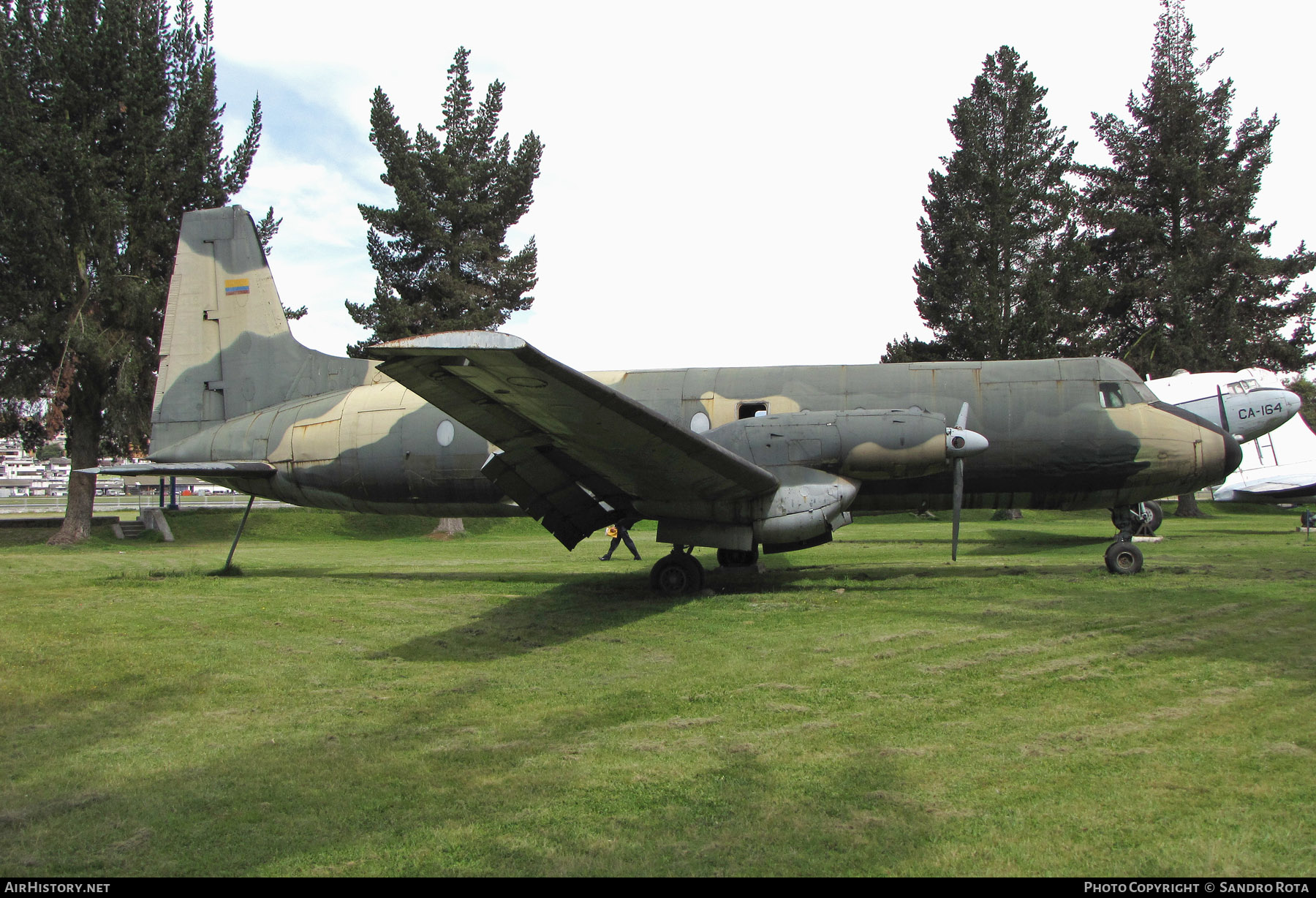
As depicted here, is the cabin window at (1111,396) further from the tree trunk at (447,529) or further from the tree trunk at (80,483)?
the tree trunk at (80,483)

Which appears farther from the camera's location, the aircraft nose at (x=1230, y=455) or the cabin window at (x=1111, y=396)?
the cabin window at (x=1111, y=396)

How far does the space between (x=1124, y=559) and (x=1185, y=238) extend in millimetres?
27585

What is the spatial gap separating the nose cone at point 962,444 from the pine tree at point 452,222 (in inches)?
832

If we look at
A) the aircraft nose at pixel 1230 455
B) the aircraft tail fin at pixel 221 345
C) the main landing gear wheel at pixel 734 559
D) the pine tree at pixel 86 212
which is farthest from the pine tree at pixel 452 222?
the aircraft nose at pixel 1230 455

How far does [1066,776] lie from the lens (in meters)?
4.08

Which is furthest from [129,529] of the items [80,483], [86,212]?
[86,212]

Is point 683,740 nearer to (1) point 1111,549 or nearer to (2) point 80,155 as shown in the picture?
(1) point 1111,549

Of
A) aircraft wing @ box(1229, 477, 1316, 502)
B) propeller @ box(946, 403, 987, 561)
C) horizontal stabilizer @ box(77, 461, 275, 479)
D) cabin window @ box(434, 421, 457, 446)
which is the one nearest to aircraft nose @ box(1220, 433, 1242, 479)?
propeller @ box(946, 403, 987, 561)

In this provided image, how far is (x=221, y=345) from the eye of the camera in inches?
530

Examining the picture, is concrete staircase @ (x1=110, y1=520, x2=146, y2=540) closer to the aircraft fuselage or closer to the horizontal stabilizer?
the horizontal stabilizer

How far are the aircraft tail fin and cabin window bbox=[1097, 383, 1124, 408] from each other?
11.7 meters

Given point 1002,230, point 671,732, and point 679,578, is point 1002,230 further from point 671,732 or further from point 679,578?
point 671,732

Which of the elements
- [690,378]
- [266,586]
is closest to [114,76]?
[266,586]

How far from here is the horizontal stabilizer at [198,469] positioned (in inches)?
460
